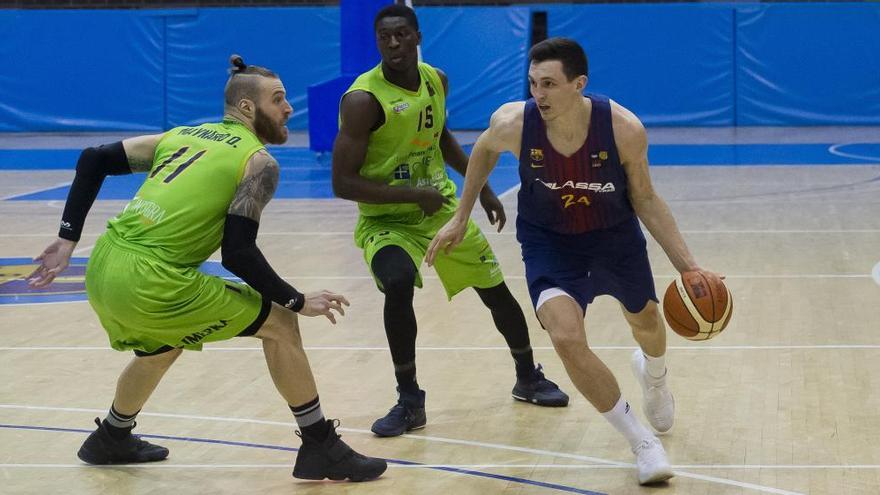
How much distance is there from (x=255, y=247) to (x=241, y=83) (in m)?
0.66

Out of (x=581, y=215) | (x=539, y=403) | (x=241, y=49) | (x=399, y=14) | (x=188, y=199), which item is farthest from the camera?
(x=241, y=49)

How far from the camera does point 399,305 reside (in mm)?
5668

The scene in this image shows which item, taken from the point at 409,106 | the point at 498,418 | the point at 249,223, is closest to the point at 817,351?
the point at 498,418

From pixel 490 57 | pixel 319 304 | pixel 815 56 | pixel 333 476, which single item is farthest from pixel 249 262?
pixel 815 56

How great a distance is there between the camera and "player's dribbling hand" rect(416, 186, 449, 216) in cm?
570

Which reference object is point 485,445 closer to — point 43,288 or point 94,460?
point 94,460

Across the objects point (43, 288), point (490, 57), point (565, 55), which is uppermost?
point (490, 57)

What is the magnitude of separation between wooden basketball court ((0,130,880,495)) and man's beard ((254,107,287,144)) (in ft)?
4.31

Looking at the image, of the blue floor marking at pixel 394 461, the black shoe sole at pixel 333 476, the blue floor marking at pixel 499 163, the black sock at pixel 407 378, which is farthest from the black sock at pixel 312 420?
the blue floor marking at pixel 499 163

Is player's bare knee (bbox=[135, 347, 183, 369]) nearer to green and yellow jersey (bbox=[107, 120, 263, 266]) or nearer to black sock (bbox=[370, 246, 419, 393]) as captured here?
green and yellow jersey (bbox=[107, 120, 263, 266])

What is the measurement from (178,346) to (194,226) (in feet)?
1.61

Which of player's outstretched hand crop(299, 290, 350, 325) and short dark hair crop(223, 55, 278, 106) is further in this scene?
short dark hair crop(223, 55, 278, 106)

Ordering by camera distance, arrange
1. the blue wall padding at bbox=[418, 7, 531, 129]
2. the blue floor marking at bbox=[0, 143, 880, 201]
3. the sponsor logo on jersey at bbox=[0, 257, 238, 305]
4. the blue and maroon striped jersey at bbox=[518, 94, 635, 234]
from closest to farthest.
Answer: the blue and maroon striped jersey at bbox=[518, 94, 635, 234] < the sponsor logo on jersey at bbox=[0, 257, 238, 305] < the blue floor marking at bbox=[0, 143, 880, 201] < the blue wall padding at bbox=[418, 7, 531, 129]

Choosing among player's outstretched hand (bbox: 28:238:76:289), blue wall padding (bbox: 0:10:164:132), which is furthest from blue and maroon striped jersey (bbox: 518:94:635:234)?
blue wall padding (bbox: 0:10:164:132)
